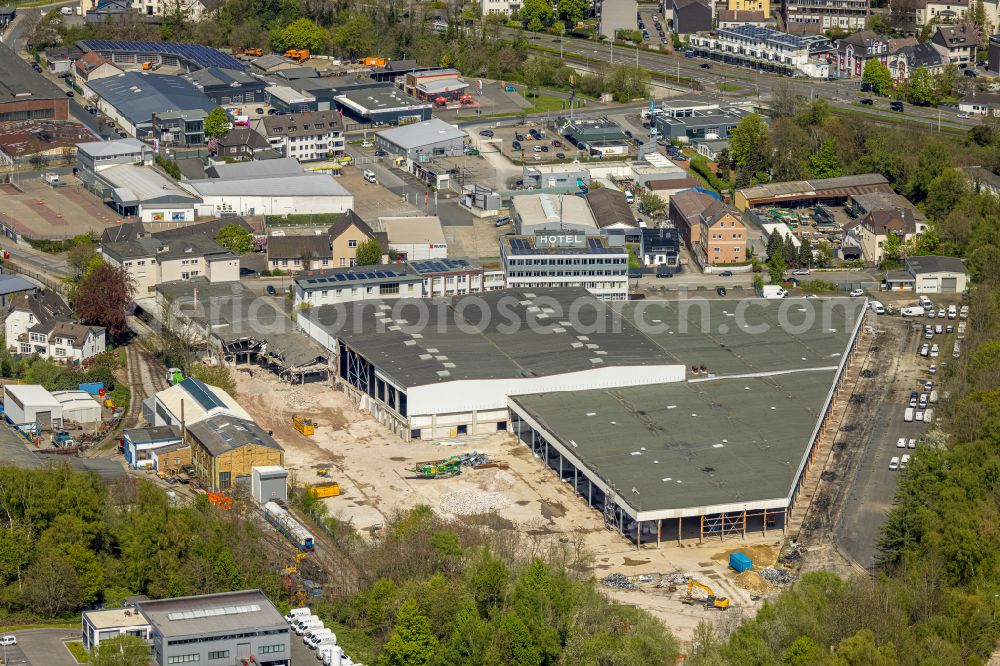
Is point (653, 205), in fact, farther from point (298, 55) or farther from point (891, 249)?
point (298, 55)

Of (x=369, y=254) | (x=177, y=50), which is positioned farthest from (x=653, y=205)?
(x=177, y=50)

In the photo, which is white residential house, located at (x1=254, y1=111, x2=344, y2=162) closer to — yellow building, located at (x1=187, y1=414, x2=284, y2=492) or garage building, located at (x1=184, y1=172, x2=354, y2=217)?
garage building, located at (x1=184, y1=172, x2=354, y2=217)

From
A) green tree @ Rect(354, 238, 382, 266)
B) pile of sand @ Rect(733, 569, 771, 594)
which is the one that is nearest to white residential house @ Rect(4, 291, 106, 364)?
green tree @ Rect(354, 238, 382, 266)

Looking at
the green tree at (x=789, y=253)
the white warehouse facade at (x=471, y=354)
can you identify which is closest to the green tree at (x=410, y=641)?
the white warehouse facade at (x=471, y=354)

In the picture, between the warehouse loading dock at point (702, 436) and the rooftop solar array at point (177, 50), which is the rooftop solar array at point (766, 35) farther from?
the warehouse loading dock at point (702, 436)

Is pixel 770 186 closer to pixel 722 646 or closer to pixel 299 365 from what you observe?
pixel 299 365

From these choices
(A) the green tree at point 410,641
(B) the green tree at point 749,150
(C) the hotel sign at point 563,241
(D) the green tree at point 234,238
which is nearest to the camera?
(A) the green tree at point 410,641
